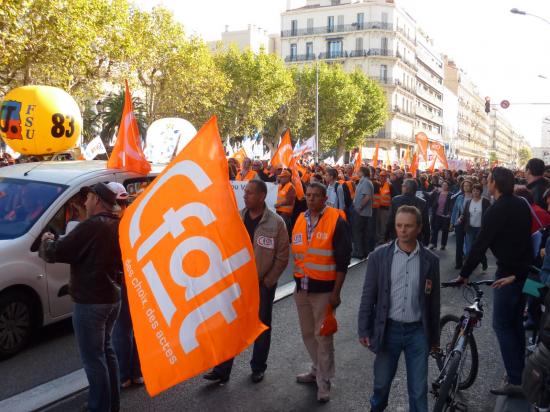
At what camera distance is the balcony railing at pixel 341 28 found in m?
69.8

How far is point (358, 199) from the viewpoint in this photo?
11469 millimetres

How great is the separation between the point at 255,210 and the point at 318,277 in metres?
0.78

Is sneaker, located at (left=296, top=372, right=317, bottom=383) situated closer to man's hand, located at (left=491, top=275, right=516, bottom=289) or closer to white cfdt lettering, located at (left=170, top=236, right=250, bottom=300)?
man's hand, located at (left=491, top=275, right=516, bottom=289)

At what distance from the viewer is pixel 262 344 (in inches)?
196

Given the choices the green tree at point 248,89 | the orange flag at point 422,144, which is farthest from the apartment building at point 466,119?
the orange flag at point 422,144

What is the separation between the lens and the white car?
17.2 feet

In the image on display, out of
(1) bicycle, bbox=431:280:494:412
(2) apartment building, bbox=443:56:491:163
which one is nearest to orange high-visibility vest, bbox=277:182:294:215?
(1) bicycle, bbox=431:280:494:412

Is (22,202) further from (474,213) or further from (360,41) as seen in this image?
(360,41)

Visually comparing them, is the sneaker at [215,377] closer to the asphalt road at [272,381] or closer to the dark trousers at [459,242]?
the asphalt road at [272,381]

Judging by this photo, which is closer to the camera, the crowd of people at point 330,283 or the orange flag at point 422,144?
the crowd of people at point 330,283

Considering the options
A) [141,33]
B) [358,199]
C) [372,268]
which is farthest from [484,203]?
[141,33]

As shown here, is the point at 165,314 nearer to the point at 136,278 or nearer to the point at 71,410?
the point at 136,278

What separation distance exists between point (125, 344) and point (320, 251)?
178 centimetres

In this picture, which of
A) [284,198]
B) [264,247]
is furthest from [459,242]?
[264,247]
